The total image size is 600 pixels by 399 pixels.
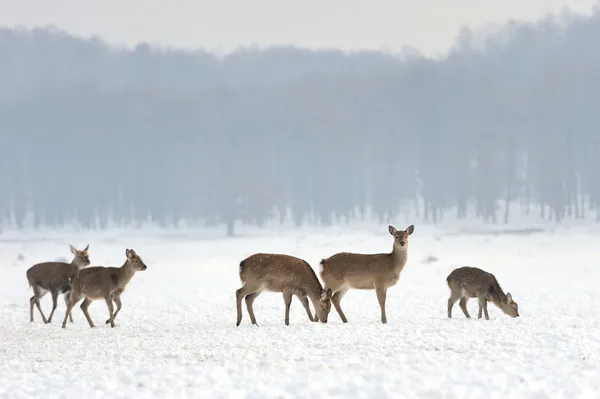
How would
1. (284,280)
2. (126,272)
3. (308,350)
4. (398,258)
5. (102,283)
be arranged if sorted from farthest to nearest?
(126,272) → (102,283) → (398,258) → (284,280) → (308,350)

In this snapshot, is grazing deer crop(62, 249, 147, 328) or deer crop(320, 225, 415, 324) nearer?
deer crop(320, 225, 415, 324)

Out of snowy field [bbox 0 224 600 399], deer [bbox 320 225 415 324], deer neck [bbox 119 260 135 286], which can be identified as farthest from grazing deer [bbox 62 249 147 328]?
deer [bbox 320 225 415 324]

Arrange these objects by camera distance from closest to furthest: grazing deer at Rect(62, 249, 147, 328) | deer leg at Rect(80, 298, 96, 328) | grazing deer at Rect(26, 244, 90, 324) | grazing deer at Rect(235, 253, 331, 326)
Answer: grazing deer at Rect(235, 253, 331, 326) < grazing deer at Rect(62, 249, 147, 328) < deer leg at Rect(80, 298, 96, 328) < grazing deer at Rect(26, 244, 90, 324)

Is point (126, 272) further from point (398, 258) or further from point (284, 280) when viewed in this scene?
point (398, 258)

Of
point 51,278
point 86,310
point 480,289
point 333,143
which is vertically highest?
point 333,143

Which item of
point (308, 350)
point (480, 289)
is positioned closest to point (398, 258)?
point (480, 289)

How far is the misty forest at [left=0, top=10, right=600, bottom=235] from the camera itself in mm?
74250

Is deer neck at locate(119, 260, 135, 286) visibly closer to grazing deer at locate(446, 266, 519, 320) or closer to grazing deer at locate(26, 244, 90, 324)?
grazing deer at locate(26, 244, 90, 324)

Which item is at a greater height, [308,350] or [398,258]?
[398,258]

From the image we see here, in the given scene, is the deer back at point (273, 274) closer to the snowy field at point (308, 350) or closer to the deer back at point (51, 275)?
the snowy field at point (308, 350)

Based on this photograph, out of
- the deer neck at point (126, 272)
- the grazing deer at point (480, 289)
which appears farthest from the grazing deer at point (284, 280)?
the grazing deer at point (480, 289)

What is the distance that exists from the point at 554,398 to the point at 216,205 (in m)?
70.7

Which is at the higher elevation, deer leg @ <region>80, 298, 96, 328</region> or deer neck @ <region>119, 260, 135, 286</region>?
deer neck @ <region>119, 260, 135, 286</region>

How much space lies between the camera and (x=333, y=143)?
86188 millimetres
